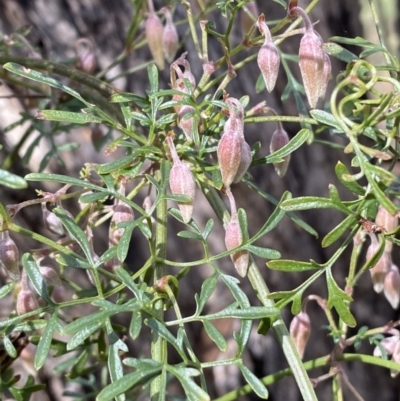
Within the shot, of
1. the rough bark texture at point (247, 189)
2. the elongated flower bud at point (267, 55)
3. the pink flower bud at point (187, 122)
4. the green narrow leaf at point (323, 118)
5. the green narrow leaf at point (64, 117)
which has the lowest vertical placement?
the rough bark texture at point (247, 189)

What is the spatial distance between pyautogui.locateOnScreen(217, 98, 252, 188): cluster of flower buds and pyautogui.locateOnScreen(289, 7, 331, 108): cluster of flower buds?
105 millimetres

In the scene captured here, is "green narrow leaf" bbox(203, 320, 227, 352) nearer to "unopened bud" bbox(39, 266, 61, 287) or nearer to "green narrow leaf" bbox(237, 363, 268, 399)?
"green narrow leaf" bbox(237, 363, 268, 399)

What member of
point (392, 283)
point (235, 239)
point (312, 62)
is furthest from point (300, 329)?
point (312, 62)

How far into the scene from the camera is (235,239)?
1.98 feet

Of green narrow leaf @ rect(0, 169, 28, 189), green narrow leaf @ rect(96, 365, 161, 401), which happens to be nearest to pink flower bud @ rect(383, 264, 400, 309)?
green narrow leaf @ rect(96, 365, 161, 401)

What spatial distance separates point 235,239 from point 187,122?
0.41 feet

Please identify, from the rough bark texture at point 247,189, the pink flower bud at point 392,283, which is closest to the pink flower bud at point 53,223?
the pink flower bud at point 392,283

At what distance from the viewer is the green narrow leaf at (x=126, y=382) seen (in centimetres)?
46

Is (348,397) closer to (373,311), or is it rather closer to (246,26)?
(373,311)

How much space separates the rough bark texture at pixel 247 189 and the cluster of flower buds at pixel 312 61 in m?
0.83

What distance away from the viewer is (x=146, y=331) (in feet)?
4.95

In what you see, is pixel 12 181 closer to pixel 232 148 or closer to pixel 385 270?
pixel 232 148

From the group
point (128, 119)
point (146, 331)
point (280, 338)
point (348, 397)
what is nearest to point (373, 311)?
point (348, 397)

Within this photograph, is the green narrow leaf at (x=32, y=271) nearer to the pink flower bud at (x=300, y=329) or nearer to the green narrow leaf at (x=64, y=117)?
the green narrow leaf at (x=64, y=117)
